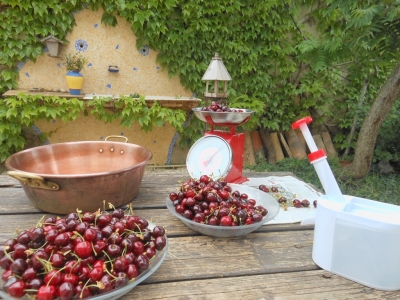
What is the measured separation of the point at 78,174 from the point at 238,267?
527mm

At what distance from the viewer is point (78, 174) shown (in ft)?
2.88

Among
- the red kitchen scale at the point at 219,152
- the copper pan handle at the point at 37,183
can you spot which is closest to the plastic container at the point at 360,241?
the red kitchen scale at the point at 219,152

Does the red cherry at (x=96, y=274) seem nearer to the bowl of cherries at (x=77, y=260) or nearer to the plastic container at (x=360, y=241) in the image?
the bowl of cherries at (x=77, y=260)

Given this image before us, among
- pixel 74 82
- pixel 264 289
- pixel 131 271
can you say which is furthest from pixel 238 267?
pixel 74 82

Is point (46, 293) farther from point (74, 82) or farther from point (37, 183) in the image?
point (74, 82)

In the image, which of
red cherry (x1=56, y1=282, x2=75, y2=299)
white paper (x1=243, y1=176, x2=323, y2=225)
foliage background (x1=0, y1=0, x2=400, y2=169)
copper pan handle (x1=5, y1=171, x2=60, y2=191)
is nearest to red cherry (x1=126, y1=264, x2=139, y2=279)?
red cherry (x1=56, y1=282, x2=75, y2=299)

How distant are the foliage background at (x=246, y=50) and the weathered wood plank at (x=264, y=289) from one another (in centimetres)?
218

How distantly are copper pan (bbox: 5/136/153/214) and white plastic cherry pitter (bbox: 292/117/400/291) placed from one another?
0.57 metres

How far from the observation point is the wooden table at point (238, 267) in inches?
25.3

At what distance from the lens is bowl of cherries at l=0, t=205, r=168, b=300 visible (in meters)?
0.53

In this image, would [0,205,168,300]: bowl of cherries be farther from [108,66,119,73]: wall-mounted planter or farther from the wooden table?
[108,66,119,73]: wall-mounted planter

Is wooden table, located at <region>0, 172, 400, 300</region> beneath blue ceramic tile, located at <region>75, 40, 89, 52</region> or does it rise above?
beneath

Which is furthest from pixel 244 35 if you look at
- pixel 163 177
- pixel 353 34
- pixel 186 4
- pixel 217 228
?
pixel 217 228

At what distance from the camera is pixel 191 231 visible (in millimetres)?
898
